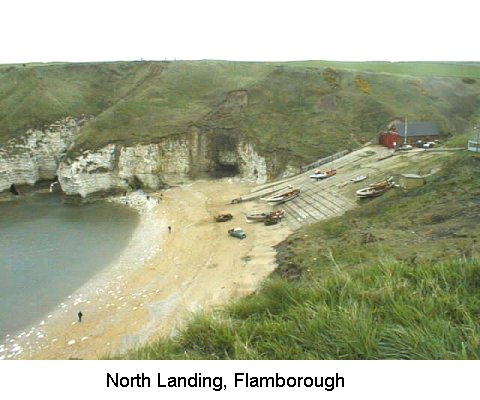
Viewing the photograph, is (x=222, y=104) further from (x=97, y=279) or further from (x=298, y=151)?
(x=97, y=279)

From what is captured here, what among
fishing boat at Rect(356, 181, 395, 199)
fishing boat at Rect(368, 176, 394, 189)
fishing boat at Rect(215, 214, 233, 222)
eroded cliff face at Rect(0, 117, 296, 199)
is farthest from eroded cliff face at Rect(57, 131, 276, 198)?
fishing boat at Rect(356, 181, 395, 199)

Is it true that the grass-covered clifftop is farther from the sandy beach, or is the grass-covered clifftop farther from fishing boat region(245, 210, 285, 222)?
the sandy beach

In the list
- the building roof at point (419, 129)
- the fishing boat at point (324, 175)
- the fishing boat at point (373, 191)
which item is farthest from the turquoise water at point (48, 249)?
the building roof at point (419, 129)

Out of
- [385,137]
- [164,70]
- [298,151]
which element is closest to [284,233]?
[298,151]

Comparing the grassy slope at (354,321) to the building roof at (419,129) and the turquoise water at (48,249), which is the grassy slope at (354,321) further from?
the building roof at (419,129)

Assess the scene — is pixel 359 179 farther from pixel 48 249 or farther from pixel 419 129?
pixel 48 249

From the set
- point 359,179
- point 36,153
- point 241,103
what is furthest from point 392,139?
point 36,153
